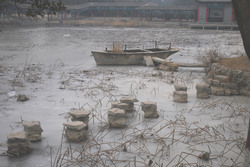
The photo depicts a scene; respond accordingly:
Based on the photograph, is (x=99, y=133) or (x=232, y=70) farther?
(x=232, y=70)

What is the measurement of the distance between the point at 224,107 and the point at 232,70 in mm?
1253

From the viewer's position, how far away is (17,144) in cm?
333

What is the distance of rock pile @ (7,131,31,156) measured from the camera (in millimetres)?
3311

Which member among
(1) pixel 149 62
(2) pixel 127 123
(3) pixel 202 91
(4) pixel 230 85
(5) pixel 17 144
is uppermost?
(1) pixel 149 62

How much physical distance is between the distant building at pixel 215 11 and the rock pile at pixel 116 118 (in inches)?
1297

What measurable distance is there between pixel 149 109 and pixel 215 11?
34099 millimetres

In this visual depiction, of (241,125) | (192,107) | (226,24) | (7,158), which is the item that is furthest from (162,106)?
(226,24)

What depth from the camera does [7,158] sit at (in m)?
3.31

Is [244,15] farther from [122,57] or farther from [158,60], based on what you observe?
[122,57]

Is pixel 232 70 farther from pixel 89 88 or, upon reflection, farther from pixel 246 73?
pixel 89 88

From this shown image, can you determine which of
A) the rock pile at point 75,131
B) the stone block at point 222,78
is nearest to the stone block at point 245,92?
the stone block at point 222,78

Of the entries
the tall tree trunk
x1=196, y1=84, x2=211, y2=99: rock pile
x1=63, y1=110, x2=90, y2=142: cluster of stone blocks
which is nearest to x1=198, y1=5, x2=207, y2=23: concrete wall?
x1=196, y1=84, x2=211, y2=99: rock pile

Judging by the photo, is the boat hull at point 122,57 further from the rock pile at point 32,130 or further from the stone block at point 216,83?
the rock pile at point 32,130

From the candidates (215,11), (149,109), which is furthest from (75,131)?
(215,11)
